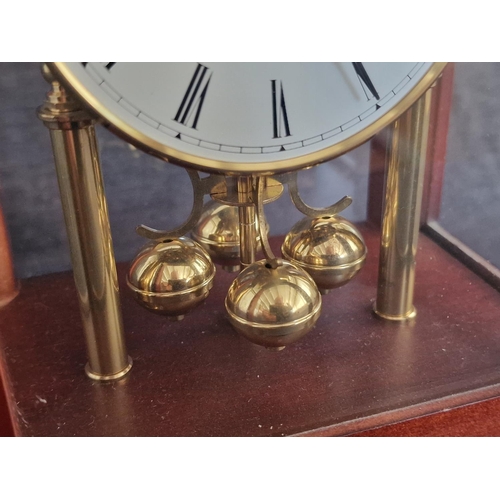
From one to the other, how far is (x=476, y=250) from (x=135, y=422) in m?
0.56

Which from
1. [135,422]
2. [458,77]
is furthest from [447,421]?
[458,77]

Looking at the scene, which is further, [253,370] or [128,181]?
[128,181]

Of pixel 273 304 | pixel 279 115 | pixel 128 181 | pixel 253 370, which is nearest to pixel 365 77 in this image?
pixel 279 115

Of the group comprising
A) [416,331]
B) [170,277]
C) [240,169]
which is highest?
[240,169]

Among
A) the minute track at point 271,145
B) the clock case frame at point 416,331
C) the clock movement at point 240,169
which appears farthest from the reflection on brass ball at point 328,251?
the minute track at point 271,145

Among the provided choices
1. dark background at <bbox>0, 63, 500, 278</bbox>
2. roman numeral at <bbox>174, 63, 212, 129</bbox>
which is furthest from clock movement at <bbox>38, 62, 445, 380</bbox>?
dark background at <bbox>0, 63, 500, 278</bbox>

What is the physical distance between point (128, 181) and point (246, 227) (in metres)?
0.31

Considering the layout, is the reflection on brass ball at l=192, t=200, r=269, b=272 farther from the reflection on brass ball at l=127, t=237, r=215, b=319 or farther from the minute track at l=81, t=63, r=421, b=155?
the minute track at l=81, t=63, r=421, b=155

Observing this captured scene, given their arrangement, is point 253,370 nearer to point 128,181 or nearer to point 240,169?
point 240,169

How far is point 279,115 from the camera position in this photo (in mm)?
531

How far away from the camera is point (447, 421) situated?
0.66m

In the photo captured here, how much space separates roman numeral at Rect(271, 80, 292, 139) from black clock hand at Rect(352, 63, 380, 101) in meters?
0.07

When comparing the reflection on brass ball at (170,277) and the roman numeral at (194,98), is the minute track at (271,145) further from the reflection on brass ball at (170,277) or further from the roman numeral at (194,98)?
the reflection on brass ball at (170,277)
